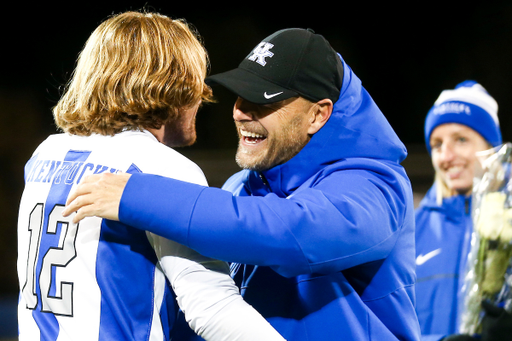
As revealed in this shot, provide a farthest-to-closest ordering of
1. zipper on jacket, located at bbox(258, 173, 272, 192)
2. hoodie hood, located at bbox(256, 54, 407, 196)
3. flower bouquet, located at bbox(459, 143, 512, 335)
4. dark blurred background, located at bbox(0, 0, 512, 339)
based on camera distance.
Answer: dark blurred background, located at bbox(0, 0, 512, 339)
flower bouquet, located at bbox(459, 143, 512, 335)
zipper on jacket, located at bbox(258, 173, 272, 192)
hoodie hood, located at bbox(256, 54, 407, 196)

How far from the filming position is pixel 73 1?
589 centimetres

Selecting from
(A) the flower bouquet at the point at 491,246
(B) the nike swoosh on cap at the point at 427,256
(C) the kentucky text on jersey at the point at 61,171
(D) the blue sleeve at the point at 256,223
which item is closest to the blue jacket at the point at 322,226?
(D) the blue sleeve at the point at 256,223

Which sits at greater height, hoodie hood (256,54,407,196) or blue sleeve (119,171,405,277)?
hoodie hood (256,54,407,196)

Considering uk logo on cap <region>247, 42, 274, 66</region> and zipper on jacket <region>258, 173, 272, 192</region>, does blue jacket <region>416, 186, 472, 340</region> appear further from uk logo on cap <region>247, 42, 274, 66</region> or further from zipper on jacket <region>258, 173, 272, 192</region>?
uk logo on cap <region>247, 42, 274, 66</region>

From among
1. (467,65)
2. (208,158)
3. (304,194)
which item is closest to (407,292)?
(304,194)

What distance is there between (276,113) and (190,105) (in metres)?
0.22

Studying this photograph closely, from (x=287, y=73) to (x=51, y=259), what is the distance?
0.69 m

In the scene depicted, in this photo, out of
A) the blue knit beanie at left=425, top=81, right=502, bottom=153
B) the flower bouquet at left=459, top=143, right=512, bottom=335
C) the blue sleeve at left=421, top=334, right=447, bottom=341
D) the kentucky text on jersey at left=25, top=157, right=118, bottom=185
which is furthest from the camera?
the blue knit beanie at left=425, top=81, right=502, bottom=153

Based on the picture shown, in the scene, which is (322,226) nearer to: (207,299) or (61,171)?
(207,299)

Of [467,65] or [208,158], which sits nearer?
[208,158]

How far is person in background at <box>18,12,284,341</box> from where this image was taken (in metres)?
1.06

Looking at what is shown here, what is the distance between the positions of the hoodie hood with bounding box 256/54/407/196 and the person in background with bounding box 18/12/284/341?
0.28 meters

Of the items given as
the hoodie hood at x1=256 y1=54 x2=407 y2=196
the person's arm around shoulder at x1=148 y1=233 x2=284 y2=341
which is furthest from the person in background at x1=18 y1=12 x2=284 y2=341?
the hoodie hood at x1=256 y1=54 x2=407 y2=196

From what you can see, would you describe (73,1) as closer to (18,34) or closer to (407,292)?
(18,34)
